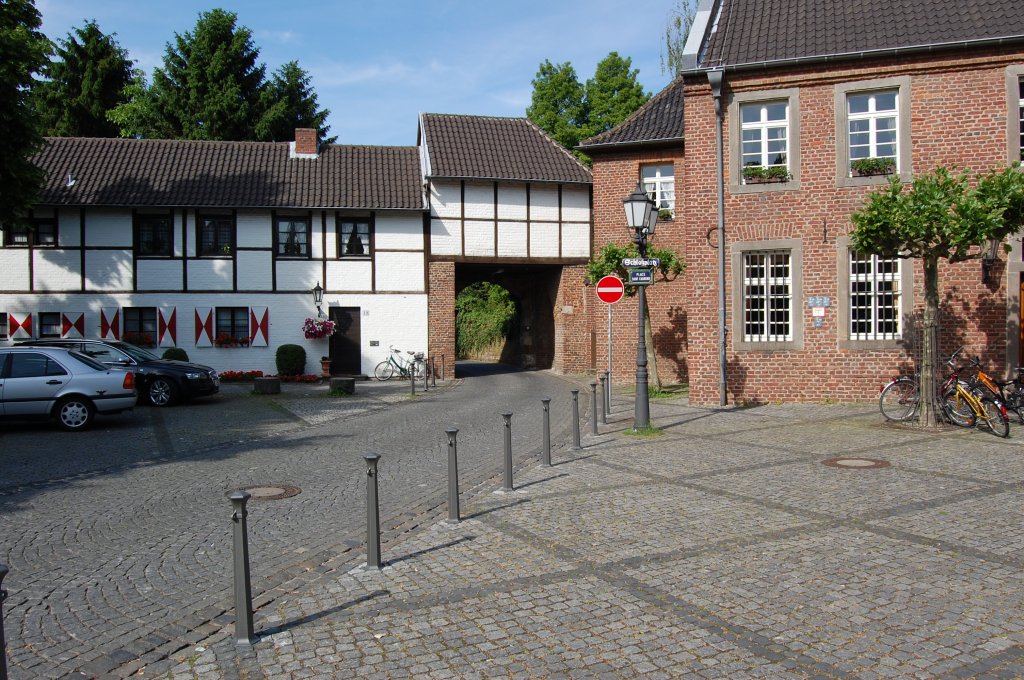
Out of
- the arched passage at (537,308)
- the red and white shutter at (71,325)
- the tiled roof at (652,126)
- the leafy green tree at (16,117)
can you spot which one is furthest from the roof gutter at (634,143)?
the red and white shutter at (71,325)

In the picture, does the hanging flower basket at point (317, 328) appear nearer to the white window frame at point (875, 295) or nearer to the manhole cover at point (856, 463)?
the white window frame at point (875, 295)

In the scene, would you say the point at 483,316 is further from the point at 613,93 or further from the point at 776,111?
the point at 776,111

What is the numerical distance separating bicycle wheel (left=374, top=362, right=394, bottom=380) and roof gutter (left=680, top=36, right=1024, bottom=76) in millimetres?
14667

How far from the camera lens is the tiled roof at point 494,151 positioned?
28000 mm

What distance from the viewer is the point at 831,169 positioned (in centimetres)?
1667

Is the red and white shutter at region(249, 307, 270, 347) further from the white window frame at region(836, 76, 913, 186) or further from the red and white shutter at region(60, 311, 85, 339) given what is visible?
the white window frame at region(836, 76, 913, 186)

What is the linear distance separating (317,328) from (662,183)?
38.1 ft

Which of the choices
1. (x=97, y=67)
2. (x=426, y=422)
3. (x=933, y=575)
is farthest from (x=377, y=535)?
(x=97, y=67)

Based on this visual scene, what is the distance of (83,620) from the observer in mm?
5207

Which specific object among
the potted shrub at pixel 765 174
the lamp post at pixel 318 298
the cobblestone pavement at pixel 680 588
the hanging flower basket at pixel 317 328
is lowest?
the cobblestone pavement at pixel 680 588

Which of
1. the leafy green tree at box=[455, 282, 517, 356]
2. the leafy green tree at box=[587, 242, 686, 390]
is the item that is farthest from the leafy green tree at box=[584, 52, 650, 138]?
the leafy green tree at box=[587, 242, 686, 390]

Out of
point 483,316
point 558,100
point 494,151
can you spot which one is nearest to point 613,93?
point 558,100

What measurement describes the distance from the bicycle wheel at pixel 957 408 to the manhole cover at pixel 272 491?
971 cm

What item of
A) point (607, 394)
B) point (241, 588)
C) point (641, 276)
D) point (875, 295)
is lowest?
point (241, 588)
